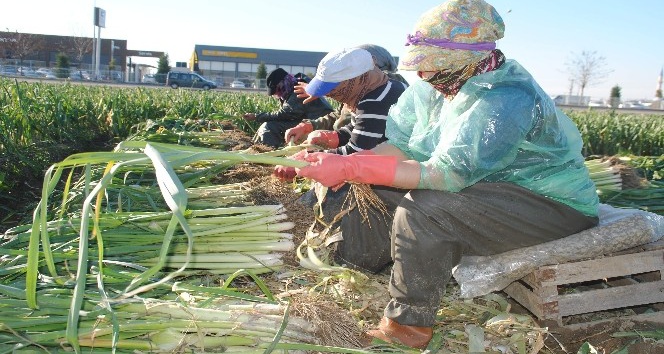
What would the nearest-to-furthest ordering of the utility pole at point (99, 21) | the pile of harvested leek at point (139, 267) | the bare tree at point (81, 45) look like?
the pile of harvested leek at point (139, 267) < the utility pole at point (99, 21) < the bare tree at point (81, 45)

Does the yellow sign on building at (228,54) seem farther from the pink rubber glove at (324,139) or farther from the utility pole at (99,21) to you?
the pink rubber glove at (324,139)

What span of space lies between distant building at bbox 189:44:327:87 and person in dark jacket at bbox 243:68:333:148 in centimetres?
4946

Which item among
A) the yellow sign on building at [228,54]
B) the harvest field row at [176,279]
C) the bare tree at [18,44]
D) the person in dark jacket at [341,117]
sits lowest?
the harvest field row at [176,279]

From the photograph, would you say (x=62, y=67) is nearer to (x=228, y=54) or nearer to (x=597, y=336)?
(x=228, y=54)

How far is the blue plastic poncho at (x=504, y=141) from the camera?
83.5 inches

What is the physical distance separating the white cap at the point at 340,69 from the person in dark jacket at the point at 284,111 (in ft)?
8.26

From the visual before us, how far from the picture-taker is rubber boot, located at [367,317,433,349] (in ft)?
6.91

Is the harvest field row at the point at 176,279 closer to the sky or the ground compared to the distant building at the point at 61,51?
closer to the ground

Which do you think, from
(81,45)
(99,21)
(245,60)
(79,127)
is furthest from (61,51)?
(79,127)

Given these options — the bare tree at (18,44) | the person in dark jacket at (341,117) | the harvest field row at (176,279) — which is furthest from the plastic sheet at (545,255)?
the bare tree at (18,44)

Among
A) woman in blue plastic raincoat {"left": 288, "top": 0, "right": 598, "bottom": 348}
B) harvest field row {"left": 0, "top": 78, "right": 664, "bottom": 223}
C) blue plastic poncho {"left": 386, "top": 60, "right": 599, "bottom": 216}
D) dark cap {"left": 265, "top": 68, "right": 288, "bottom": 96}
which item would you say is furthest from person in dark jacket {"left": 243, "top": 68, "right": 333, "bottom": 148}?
woman in blue plastic raincoat {"left": 288, "top": 0, "right": 598, "bottom": 348}

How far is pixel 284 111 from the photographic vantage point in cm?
640

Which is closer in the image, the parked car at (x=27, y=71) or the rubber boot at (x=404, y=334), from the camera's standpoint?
the rubber boot at (x=404, y=334)

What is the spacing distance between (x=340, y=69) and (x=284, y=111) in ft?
9.26
